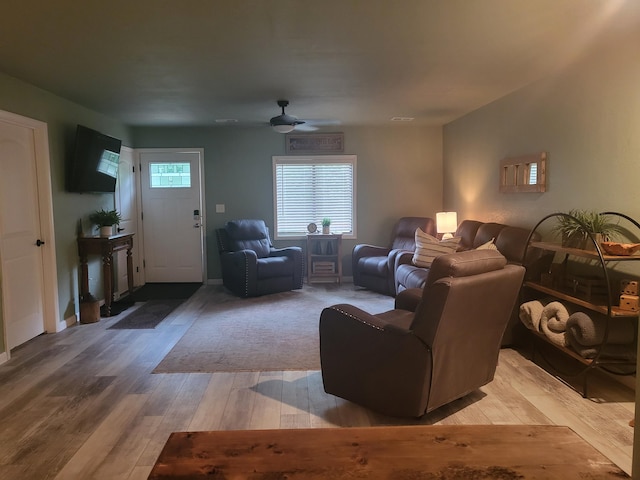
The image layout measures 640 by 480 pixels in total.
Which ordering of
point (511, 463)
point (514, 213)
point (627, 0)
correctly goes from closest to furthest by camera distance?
point (511, 463) < point (627, 0) < point (514, 213)

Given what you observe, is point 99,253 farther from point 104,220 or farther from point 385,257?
point 385,257

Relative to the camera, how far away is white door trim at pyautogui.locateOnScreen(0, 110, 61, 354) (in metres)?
4.07

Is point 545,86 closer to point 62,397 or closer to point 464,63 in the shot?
point 464,63

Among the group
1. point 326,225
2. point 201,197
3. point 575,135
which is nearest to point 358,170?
point 326,225

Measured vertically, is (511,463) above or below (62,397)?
above

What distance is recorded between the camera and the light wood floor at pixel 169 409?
2.22m

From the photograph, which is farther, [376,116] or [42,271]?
[376,116]

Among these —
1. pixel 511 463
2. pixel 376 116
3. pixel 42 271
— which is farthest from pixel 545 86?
pixel 42 271

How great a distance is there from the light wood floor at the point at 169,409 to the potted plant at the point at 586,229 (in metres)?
0.96

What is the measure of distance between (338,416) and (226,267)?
141 inches

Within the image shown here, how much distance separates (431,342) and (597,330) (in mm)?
1262

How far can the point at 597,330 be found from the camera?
279 centimetres

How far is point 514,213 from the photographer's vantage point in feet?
14.6

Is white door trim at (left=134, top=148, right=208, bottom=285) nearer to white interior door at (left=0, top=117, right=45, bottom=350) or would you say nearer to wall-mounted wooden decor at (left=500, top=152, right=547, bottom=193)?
white interior door at (left=0, top=117, right=45, bottom=350)
